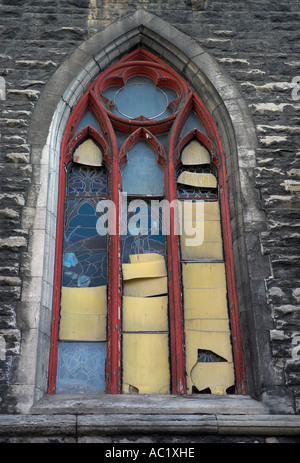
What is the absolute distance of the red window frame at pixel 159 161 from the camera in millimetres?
6730

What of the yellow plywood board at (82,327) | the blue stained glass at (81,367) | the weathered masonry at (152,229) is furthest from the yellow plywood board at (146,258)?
the blue stained glass at (81,367)

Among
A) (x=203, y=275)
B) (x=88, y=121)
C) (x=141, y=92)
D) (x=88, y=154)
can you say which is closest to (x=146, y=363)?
(x=203, y=275)

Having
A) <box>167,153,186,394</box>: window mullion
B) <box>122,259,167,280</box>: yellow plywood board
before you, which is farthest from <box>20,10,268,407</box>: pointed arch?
<box>122,259,167,280</box>: yellow plywood board

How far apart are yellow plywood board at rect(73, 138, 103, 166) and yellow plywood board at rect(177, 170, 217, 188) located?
95cm

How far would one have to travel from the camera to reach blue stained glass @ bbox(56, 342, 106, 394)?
6.62m

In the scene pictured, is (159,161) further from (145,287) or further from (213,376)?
(213,376)

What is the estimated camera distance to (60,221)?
292 inches

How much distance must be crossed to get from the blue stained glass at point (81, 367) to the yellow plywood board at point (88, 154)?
85.7 inches

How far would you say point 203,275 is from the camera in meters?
7.25

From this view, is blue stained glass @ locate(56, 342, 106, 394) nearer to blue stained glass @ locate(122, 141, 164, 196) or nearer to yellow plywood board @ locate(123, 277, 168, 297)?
yellow plywood board @ locate(123, 277, 168, 297)

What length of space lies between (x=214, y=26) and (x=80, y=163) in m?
2.38

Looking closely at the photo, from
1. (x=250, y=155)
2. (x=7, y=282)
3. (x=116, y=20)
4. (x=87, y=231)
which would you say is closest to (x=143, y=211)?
(x=87, y=231)
